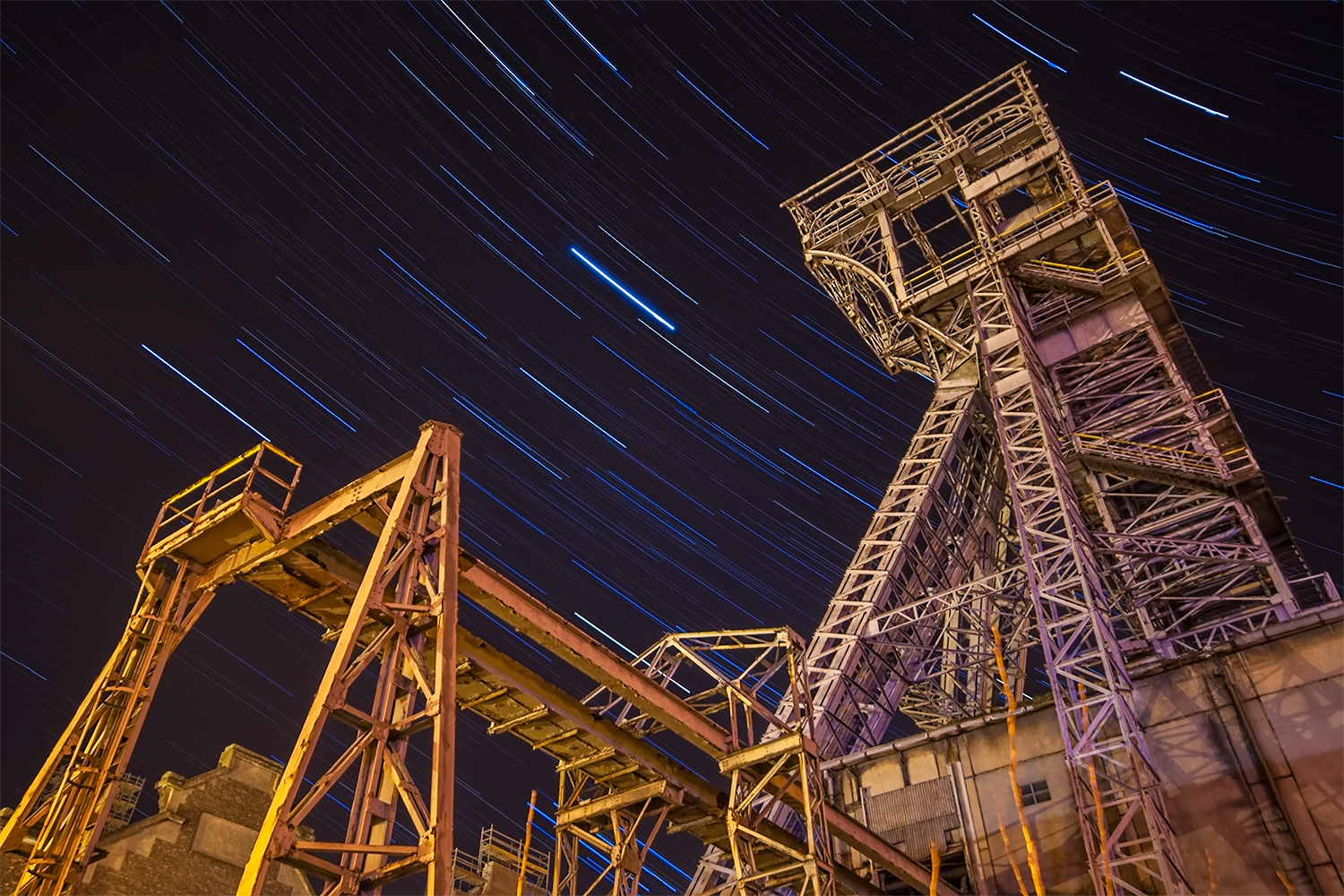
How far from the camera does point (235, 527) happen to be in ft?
37.7

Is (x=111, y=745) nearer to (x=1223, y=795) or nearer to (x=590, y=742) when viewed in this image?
(x=590, y=742)

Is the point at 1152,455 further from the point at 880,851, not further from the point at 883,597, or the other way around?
the point at 880,851

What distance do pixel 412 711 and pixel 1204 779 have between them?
42.3ft

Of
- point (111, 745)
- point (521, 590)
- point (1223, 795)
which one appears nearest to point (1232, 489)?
point (1223, 795)

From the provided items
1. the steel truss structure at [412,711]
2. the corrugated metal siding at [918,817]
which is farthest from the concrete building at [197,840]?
the corrugated metal siding at [918,817]

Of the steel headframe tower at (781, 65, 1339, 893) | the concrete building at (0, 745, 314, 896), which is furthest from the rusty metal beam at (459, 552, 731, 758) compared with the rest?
the concrete building at (0, 745, 314, 896)

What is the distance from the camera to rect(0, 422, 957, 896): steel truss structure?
28.1 feet

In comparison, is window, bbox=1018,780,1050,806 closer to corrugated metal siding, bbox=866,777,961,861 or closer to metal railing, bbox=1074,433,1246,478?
corrugated metal siding, bbox=866,777,961,861

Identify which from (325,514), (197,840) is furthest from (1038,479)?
(197,840)

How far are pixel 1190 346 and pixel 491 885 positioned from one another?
22.8 meters

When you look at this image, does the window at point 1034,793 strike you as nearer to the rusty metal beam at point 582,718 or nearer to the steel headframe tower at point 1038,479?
the steel headframe tower at point 1038,479

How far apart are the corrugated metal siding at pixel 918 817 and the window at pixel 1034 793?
131 centimetres

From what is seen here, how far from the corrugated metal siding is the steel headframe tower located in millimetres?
1948

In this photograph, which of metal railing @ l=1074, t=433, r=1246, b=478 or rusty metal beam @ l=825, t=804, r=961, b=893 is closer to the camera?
rusty metal beam @ l=825, t=804, r=961, b=893
